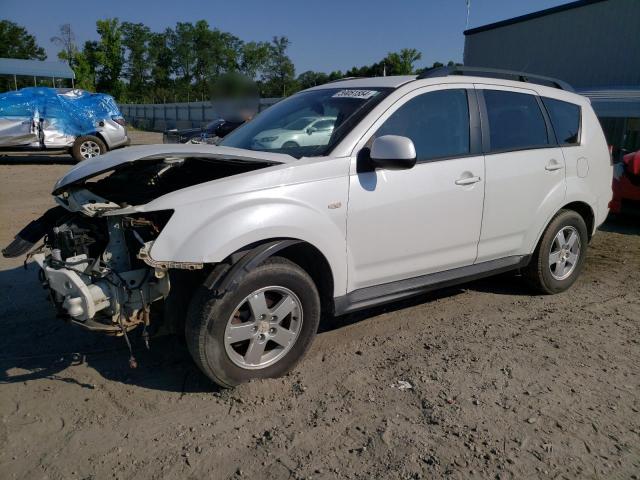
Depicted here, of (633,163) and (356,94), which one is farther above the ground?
(356,94)

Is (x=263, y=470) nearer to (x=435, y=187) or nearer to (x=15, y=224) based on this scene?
(x=435, y=187)

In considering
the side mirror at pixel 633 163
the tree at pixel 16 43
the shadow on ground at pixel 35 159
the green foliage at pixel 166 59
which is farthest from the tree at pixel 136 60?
the side mirror at pixel 633 163

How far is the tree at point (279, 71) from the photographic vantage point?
96.3ft

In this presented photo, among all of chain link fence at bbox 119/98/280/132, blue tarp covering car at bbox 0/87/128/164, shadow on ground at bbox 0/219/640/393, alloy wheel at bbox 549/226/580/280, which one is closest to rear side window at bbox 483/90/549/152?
alloy wheel at bbox 549/226/580/280

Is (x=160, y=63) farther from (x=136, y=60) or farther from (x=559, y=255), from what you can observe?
(x=559, y=255)

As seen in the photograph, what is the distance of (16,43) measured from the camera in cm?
6819

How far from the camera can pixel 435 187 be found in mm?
3727

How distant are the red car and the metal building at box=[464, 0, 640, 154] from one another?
6.82m

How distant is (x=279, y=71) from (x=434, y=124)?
3362 cm

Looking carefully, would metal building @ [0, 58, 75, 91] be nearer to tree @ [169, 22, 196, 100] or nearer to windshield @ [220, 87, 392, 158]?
tree @ [169, 22, 196, 100]

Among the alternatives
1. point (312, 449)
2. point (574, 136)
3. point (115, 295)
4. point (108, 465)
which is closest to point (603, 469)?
point (312, 449)

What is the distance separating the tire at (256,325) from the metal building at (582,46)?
43.0 feet

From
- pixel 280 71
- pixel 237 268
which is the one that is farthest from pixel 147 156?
pixel 280 71

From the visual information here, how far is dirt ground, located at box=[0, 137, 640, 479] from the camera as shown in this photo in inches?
101
